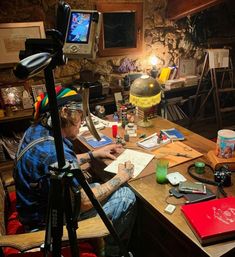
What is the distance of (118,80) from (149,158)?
176cm

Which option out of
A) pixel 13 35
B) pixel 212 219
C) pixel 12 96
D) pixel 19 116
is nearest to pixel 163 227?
pixel 212 219

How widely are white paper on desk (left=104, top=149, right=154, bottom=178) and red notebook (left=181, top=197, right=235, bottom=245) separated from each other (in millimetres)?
485

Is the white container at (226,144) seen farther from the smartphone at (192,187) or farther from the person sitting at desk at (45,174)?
the person sitting at desk at (45,174)

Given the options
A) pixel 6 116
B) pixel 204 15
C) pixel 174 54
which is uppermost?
pixel 204 15

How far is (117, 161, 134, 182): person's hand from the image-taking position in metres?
1.65

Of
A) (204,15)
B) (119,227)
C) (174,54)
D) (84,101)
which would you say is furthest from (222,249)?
(204,15)

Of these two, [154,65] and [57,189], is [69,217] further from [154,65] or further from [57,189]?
[154,65]

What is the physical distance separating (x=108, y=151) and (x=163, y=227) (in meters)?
0.66

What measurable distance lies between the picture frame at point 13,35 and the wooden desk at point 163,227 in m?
1.64

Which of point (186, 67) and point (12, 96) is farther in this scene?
point (186, 67)

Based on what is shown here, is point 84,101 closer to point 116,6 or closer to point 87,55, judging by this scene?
point 87,55

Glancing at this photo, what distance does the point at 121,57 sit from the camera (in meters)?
3.49

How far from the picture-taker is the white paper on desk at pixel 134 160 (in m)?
1.78

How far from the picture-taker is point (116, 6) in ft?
10.5
